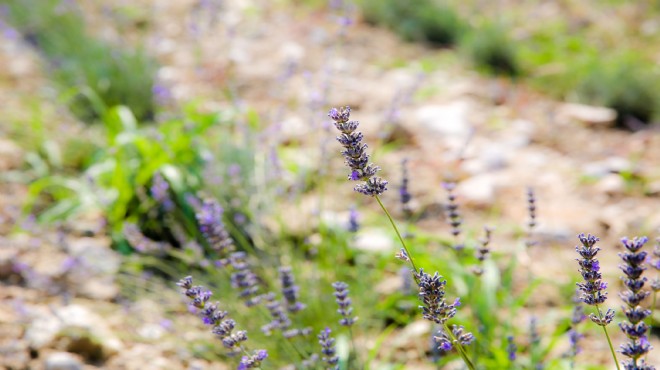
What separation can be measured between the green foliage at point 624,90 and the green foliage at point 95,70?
10.2ft

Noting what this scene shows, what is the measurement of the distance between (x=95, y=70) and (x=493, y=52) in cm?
301

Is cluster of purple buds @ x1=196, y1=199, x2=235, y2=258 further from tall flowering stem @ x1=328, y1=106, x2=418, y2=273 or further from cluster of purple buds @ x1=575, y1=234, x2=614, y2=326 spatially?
cluster of purple buds @ x1=575, y1=234, x2=614, y2=326

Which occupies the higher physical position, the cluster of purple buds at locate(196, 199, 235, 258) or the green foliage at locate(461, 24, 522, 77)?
the green foliage at locate(461, 24, 522, 77)

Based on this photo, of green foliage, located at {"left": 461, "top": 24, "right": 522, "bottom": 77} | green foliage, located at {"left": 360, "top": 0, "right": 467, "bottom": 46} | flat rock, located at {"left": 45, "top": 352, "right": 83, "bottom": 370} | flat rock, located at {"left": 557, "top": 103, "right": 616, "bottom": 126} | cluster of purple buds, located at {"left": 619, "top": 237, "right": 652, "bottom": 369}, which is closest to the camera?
cluster of purple buds, located at {"left": 619, "top": 237, "right": 652, "bottom": 369}

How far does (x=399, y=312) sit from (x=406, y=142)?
5.47 ft

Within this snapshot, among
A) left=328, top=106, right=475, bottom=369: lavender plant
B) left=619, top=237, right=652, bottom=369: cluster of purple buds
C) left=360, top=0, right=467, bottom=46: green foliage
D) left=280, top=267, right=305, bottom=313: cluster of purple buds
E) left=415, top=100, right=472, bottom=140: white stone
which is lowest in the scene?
left=619, top=237, right=652, bottom=369: cluster of purple buds

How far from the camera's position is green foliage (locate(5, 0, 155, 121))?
438 centimetres

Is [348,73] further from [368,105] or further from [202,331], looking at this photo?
[202,331]

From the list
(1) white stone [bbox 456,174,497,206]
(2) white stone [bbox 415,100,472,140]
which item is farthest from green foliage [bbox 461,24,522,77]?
(1) white stone [bbox 456,174,497,206]

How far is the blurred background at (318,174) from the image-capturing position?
2.42 m

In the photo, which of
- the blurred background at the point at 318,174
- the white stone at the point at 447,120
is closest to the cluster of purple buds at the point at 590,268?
the blurred background at the point at 318,174

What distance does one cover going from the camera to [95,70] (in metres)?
4.41

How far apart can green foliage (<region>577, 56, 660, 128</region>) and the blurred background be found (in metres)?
0.02

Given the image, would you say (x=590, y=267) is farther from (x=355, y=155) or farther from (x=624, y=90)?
(x=624, y=90)
